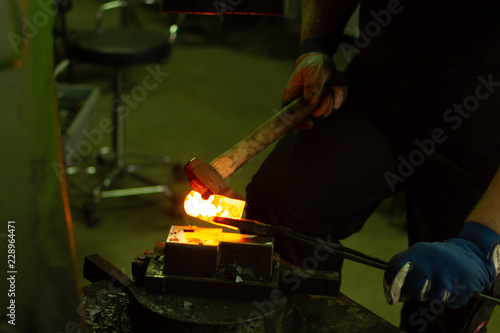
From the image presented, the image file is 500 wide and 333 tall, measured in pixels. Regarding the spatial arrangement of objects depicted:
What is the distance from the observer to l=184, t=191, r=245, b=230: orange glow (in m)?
1.20

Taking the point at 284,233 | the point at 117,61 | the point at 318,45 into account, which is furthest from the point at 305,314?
the point at 117,61

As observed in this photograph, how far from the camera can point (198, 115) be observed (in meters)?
4.21

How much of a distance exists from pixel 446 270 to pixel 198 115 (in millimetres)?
3301

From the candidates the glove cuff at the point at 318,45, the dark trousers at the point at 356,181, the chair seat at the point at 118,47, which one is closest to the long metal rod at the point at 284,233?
the dark trousers at the point at 356,181

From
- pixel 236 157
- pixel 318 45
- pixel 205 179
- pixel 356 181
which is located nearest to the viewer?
pixel 205 179

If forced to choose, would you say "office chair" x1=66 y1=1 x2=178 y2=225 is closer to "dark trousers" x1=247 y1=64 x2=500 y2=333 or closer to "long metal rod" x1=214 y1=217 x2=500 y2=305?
"dark trousers" x1=247 y1=64 x2=500 y2=333

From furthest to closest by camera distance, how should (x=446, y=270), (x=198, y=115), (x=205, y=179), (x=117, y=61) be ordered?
(x=198, y=115) → (x=117, y=61) → (x=205, y=179) → (x=446, y=270)

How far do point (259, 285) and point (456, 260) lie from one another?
15.2 inches

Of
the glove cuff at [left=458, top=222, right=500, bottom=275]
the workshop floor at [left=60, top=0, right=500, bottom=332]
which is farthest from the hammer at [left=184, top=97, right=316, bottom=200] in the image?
the workshop floor at [left=60, top=0, right=500, bottom=332]

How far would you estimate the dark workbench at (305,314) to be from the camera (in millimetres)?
1133

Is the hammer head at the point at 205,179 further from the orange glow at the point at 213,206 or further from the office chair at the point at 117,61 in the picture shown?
the office chair at the point at 117,61

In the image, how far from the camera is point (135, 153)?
131 inches

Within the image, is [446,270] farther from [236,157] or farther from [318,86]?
[318,86]

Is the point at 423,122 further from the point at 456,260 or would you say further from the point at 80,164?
the point at 80,164
